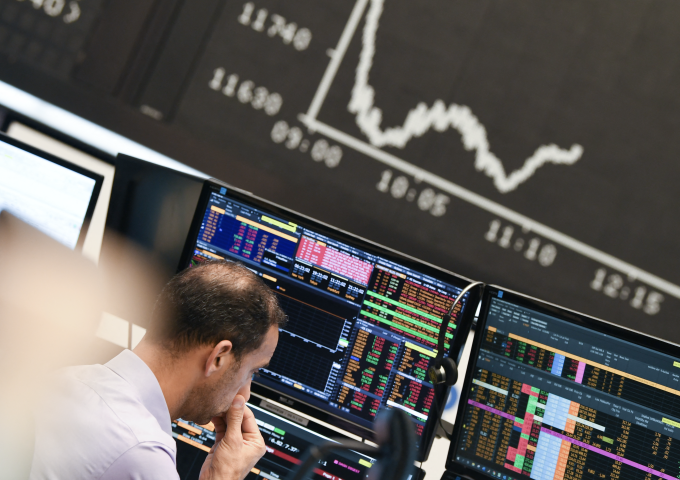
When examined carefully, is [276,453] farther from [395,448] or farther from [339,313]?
[395,448]

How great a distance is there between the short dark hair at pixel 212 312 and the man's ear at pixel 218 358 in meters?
0.02

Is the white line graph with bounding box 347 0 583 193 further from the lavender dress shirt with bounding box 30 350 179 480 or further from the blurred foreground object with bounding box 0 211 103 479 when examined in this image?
the lavender dress shirt with bounding box 30 350 179 480

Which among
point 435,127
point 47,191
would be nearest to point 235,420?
point 47,191

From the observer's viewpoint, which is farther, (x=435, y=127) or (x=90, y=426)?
(x=435, y=127)

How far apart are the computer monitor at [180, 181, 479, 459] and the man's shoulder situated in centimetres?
37

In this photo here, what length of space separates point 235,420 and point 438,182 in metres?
1.55

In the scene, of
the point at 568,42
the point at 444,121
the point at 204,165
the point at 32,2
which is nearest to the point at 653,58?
the point at 568,42

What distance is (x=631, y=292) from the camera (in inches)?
82.9

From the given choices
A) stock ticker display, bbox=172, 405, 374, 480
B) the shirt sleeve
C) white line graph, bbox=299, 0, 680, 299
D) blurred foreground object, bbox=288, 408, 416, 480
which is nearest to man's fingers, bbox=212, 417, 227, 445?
stock ticker display, bbox=172, 405, 374, 480

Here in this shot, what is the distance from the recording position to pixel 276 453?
1.04 metres

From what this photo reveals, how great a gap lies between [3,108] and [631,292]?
242 centimetres

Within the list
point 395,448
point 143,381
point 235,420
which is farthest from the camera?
point 235,420

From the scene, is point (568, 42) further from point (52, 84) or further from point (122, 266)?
point (52, 84)

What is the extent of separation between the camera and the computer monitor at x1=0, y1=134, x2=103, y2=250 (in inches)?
50.9
